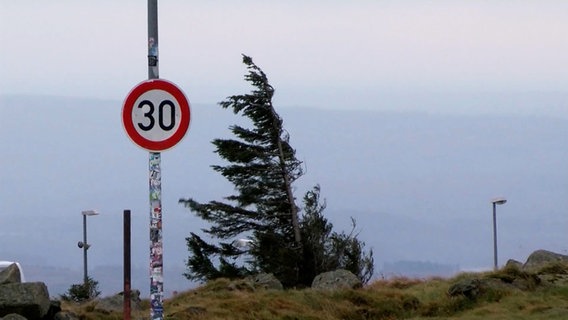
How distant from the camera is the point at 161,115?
12.7 m

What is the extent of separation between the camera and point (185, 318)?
72.3 feet

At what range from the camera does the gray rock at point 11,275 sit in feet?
73.0

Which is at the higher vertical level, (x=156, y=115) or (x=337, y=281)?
(x=156, y=115)

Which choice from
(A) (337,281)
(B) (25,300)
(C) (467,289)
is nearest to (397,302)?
(C) (467,289)

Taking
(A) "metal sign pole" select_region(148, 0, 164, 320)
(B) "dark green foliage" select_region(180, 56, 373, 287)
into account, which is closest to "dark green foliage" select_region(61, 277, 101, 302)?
(B) "dark green foliage" select_region(180, 56, 373, 287)

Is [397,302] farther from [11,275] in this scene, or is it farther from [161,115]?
[161,115]

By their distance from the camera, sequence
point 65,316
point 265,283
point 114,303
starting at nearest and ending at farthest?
1. point 65,316
2. point 114,303
3. point 265,283

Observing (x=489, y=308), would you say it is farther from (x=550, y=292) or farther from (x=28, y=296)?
(x=28, y=296)

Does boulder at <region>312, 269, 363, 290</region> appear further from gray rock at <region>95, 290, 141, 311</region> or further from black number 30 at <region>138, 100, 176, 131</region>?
black number 30 at <region>138, 100, 176, 131</region>

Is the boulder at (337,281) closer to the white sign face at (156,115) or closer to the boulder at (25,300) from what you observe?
the boulder at (25,300)

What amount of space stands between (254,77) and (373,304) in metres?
20.1

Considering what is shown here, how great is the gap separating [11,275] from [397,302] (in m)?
7.52

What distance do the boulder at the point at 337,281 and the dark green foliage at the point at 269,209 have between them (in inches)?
449

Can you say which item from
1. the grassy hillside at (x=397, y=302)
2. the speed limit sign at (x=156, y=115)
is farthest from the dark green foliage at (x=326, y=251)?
the speed limit sign at (x=156, y=115)
